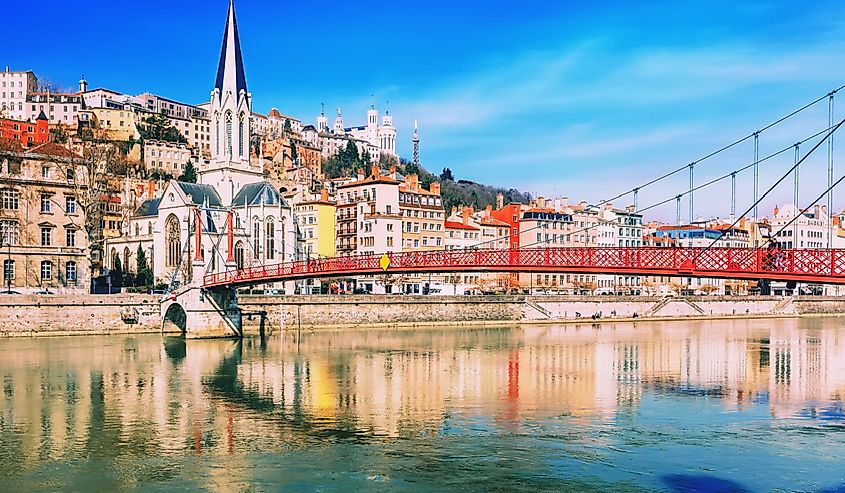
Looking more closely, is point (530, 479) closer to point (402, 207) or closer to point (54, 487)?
point (54, 487)

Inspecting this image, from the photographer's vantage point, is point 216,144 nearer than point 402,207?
Yes

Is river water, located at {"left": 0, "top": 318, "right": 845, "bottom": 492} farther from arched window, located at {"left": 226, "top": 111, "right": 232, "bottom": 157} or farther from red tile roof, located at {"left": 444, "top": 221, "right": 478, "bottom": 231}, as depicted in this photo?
red tile roof, located at {"left": 444, "top": 221, "right": 478, "bottom": 231}

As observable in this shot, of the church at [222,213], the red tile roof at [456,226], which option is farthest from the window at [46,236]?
the red tile roof at [456,226]

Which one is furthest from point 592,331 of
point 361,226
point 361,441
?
point 361,441

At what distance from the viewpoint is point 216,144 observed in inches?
2404

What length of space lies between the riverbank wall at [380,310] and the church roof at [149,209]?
18188mm

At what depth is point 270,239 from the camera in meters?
56.9

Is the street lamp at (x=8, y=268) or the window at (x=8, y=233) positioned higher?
the window at (x=8, y=233)

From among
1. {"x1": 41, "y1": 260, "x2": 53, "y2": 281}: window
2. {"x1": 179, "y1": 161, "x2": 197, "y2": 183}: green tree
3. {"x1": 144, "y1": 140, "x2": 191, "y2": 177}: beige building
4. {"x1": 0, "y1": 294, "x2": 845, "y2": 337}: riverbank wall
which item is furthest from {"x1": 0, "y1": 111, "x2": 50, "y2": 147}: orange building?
{"x1": 0, "y1": 294, "x2": 845, "y2": 337}: riverbank wall

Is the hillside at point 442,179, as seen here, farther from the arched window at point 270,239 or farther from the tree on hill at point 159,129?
the arched window at point 270,239

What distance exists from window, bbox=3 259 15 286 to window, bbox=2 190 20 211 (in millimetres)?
2663

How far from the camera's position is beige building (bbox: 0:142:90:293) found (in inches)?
1661

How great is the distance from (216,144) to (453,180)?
7849cm

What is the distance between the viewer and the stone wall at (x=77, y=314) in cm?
3829
